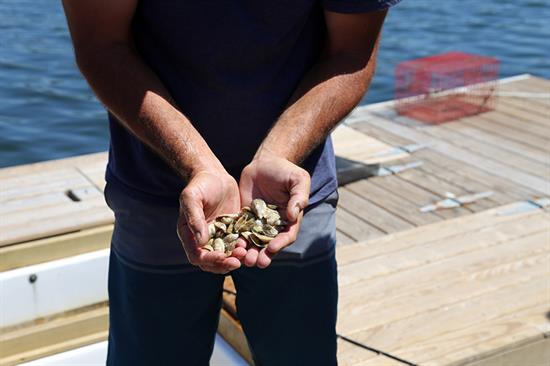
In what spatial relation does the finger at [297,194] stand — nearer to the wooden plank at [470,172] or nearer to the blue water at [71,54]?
the wooden plank at [470,172]

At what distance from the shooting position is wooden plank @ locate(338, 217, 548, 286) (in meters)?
3.49

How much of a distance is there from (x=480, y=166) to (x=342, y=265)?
1.53 meters

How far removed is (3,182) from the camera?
13.7ft

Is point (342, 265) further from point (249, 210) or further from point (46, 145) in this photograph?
point (46, 145)

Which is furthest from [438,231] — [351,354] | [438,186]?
[351,354]

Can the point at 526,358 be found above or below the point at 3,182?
above

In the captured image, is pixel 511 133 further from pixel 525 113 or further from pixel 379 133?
pixel 379 133

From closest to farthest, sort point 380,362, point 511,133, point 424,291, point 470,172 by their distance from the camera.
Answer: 1. point 380,362
2. point 424,291
3. point 470,172
4. point 511,133

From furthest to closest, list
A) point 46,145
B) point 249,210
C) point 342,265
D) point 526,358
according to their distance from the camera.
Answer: point 46,145, point 342,265, point 526,358, point 249,210

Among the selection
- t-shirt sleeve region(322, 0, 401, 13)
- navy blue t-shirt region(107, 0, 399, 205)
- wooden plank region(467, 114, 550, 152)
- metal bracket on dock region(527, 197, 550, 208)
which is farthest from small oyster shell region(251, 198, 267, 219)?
wooden plank region(467, 114, 550, 152)

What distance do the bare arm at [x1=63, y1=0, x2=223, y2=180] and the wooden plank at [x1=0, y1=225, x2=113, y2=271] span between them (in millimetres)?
1708

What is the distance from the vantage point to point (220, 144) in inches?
71.5

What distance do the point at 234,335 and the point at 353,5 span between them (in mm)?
1510

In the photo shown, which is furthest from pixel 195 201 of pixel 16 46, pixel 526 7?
pixel 526 7
